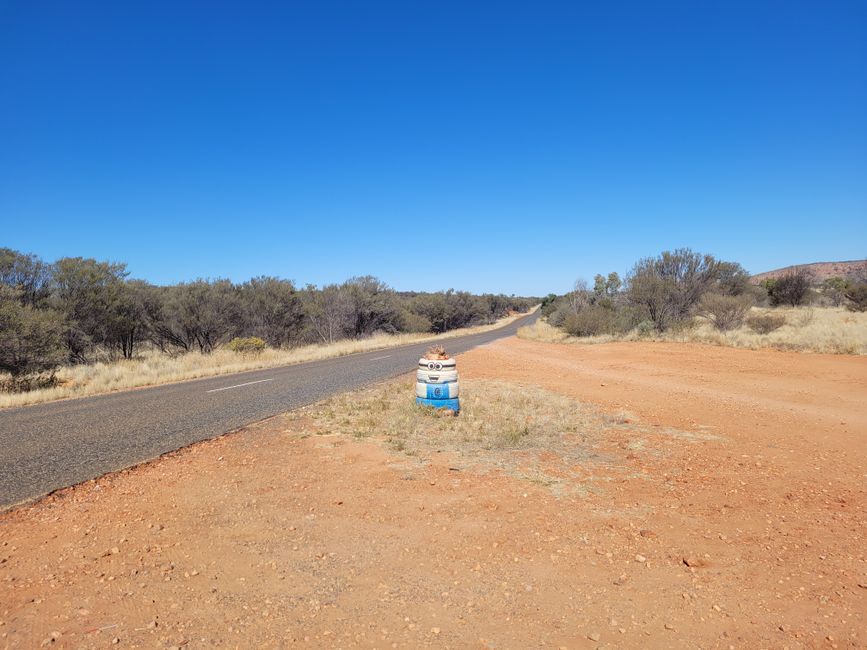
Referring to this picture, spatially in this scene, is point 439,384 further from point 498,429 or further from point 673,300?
point 673,300

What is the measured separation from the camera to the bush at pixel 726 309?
24688mm

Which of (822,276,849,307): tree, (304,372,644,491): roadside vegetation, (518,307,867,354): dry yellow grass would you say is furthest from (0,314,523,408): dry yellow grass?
(822,276,849,307): tree

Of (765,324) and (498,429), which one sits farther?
(765,324)

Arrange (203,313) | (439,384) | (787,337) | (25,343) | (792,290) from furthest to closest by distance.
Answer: (792,290), (203,313), (787,337), (25,343), (439,384)

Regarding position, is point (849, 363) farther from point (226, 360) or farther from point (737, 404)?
point (226, 360)

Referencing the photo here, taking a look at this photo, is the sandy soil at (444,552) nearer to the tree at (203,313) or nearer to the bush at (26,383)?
the bush at (26,383)

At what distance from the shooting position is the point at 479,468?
19.5ft

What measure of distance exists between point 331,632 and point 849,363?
17.5 metres

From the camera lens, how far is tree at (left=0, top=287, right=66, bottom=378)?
50.0 feet

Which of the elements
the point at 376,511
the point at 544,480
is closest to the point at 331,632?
the point at 376,511

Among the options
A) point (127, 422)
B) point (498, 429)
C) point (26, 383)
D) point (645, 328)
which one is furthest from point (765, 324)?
point (26, 383)

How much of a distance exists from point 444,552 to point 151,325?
28.7m

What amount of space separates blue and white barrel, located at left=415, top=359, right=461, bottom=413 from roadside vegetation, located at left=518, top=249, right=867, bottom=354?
51.6ft

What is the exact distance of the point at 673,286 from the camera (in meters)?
28.2
